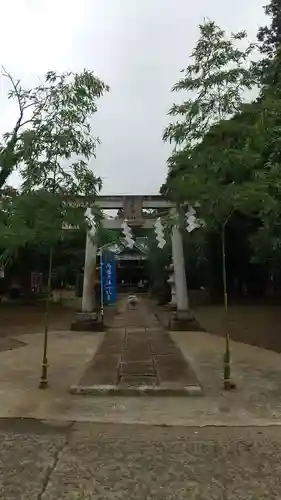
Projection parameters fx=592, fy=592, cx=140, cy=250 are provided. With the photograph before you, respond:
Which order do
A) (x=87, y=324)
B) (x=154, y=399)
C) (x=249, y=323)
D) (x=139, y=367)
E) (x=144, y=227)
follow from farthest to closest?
(x=144, y=227) → (x=87, y=324) → (x=249, y=323) → (x=139, y=367) → (x=154, y=399)

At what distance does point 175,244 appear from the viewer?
914 inches

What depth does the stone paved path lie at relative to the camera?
29.7ft

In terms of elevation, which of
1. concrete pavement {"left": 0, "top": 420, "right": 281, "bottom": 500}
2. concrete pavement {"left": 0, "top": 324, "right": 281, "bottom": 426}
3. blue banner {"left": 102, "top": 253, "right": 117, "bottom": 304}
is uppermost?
blue banner {"left": 102, "top": 253, "right": 117, "bottom": 304}

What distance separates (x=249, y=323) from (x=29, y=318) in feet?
31.8

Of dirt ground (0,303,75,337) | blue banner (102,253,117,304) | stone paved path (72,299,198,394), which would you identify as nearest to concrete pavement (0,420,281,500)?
stone paved path (72,299,198,394)

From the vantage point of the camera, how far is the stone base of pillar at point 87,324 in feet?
68.9

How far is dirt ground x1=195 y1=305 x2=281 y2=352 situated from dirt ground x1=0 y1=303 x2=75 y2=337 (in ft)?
18.1

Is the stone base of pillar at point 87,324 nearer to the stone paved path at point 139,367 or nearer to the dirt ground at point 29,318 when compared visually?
the dirt ground at point 29,318

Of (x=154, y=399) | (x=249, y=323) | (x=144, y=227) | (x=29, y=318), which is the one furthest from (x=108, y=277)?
(x=154, y=399)

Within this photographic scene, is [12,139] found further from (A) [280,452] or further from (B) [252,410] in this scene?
(A) [280,452]

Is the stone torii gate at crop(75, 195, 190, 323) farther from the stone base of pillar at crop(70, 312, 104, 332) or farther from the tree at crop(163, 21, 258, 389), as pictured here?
the tree at crop(163, 21, 258, 389)

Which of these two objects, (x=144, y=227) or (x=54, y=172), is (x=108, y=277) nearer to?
(x=144, y=227)

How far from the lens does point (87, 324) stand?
21094mm

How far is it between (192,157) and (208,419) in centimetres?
Result: 435
